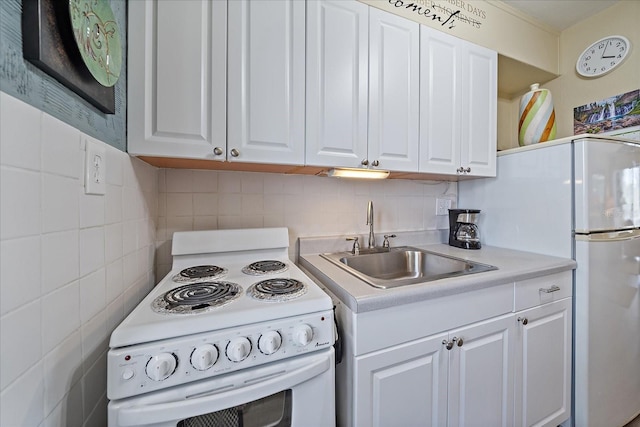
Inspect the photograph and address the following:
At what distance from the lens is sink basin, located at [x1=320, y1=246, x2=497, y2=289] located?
1354 millimetres

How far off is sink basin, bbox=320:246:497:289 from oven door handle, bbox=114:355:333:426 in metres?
0.58

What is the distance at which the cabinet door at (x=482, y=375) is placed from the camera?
3.20ft

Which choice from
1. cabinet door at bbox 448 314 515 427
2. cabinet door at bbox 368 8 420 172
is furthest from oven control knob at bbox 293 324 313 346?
cabinet door at bbox 368 8 420 172

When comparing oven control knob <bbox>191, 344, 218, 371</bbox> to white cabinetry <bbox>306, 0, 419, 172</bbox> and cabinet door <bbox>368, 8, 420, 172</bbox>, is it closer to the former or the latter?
white cabinetry <bbox>306, 0, 419, 172</bbox>

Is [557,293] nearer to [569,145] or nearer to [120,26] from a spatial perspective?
[569,145]

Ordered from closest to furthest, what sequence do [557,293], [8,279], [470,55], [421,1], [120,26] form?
1. [8,279]
2. [120,26]
3. [557,293]
4. [421,1]
5. [470,55]

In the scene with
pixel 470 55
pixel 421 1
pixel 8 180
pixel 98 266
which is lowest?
pixel 98 266

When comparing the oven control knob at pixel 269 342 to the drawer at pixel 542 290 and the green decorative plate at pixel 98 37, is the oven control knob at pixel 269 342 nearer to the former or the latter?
the green decorative plate at pixel 98 37

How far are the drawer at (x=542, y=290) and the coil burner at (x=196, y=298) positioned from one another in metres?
1.21

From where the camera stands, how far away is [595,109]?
5.40 feet

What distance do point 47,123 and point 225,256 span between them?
0.83 m

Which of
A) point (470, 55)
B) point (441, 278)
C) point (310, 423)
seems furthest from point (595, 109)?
point (310, 423)

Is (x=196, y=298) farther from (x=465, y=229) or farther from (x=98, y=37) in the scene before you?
(x=465, y=229)

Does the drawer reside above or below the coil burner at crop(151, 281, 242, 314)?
below
